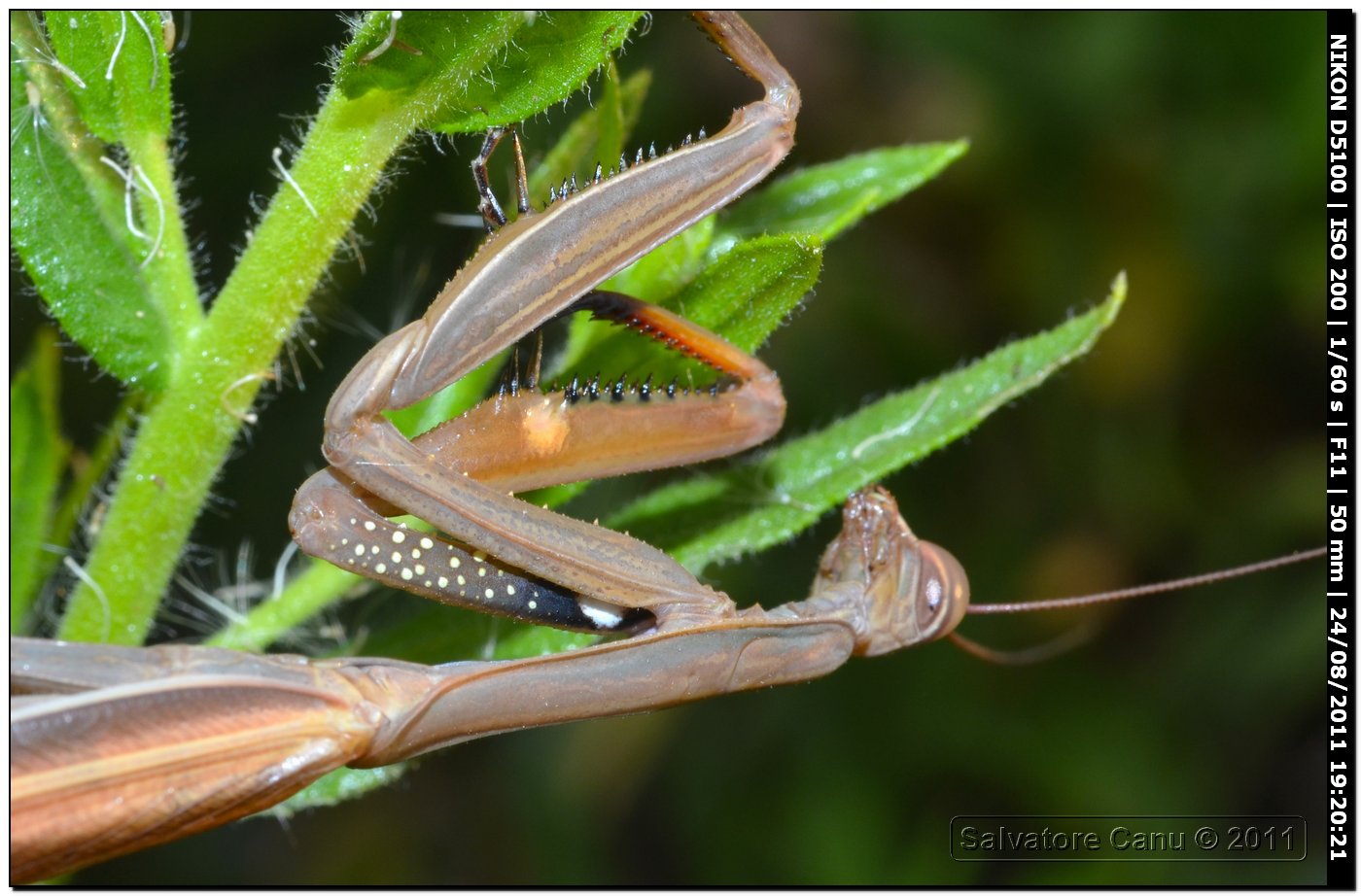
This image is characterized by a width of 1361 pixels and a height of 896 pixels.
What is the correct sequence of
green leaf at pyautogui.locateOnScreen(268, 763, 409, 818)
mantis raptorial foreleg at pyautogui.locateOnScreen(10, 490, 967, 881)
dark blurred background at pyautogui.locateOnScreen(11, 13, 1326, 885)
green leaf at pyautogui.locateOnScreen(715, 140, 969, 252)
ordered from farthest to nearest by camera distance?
dark blurred background at pyautogui.locateOnScreen(11, 13, 1326, 885) < green leaf at pyautogui.locateOnScreen(715, 140, 969, 252) < green leaf at pyautogui.locateOnScreen(268, 763, 409, 818) < mantis raptorial foreleg at pyautogui.locateOnScreen(10, 490, 967, 881)

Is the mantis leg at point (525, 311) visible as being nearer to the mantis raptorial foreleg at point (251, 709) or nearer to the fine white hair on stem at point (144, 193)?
the mantis raptorial foreleg at point (251, 709)

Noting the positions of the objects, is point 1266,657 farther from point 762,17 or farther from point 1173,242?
point 762,17

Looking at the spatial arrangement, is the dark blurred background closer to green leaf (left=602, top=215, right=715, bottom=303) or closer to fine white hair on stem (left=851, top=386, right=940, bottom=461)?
fine white hair on stem (left=851, top=386, right=940, bottom=461)

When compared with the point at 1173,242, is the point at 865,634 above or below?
below

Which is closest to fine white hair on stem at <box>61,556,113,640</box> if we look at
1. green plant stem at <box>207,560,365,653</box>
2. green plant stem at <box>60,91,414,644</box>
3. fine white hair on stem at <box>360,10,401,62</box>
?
green plant stem at <box>60,91,414,644</box>

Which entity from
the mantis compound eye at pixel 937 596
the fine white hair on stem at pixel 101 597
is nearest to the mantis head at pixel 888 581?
the mantis compound eye at pixel 937 596

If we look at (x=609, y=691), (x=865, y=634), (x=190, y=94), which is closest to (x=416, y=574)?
(x=609, y=691)

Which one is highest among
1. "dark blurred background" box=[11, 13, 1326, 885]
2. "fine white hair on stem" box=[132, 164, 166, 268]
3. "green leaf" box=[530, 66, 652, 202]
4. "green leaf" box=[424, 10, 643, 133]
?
"green leaf" box=[424, 10, 643, 133]
